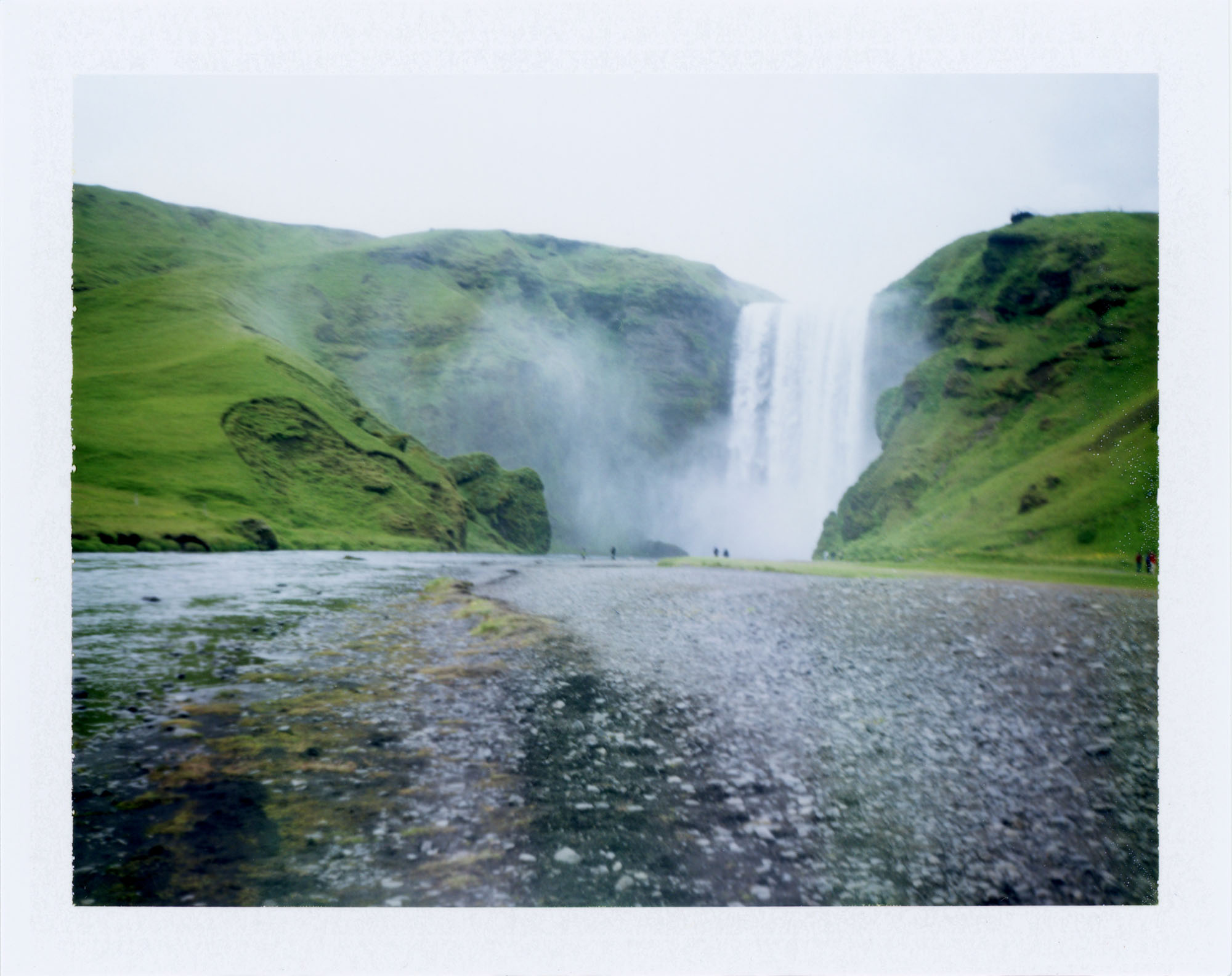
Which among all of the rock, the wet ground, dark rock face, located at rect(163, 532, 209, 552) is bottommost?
the rock

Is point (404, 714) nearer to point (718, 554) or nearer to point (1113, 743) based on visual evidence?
point (718, 554)

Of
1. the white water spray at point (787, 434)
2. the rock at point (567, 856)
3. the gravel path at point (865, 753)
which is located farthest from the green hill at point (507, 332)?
the rock at point (567, 856)

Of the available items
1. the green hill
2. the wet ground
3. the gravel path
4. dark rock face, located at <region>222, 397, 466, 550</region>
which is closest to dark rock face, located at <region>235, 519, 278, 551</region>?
dark rock face, located at <region>222, 397, 466, 550</region>

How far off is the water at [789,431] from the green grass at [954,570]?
150 mm

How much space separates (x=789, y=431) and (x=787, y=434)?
103 mm

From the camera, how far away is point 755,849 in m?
3.49

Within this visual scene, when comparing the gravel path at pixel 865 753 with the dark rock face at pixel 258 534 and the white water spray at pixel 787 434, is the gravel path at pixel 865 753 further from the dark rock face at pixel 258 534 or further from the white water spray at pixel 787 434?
the dark rock face at pixel 258 534

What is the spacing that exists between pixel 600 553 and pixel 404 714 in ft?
12.4

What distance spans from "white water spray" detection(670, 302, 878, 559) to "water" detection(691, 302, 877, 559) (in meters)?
0.01

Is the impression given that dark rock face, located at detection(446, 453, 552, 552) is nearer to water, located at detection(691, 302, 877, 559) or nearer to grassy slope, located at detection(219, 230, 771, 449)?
grassy slope, located at detection(219, 230, 771, 449)

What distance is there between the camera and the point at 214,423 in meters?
7.06

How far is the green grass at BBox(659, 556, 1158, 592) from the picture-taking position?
520 cm

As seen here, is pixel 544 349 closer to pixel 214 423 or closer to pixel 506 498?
pixel 506 498

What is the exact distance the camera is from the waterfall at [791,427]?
23.3 ft
